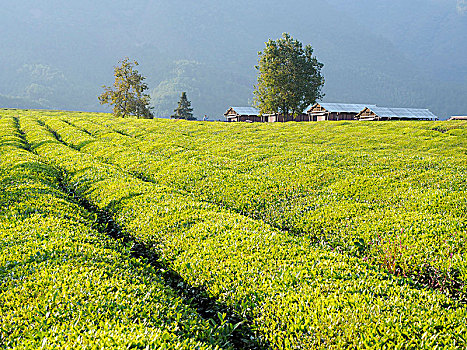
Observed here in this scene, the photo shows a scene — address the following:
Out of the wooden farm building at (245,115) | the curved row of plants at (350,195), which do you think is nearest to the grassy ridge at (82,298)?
the curved row of plants at (350,195)

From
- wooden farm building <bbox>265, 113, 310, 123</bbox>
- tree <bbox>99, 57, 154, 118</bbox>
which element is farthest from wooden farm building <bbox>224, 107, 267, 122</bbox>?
tree <bbox>99, 57, 154, 118</bbox>

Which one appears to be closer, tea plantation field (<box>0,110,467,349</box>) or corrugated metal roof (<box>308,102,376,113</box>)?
tea plantation field (<box>0,110,467,349</box>)

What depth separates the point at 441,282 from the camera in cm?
833

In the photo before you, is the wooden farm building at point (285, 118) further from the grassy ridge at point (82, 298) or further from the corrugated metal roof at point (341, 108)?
the grassy ridge at point (82, 298)

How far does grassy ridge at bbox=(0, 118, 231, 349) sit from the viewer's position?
589 cm

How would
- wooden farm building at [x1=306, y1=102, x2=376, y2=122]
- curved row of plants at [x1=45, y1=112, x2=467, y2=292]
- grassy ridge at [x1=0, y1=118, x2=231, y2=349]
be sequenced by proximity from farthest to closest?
wooden farm building at [x1=306, y1=102, x2=376, y2=122], curved row of plants at [x1=45, y1=112, x2=467, y2=292], grassy ridge at [x1=0, y1=118, x2=231, y2=349]

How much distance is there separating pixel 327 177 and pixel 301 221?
5324 millimetres

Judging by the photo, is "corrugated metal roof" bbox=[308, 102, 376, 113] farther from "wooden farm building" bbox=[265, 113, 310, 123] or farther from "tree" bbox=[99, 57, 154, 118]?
"tree" bbox=[99, 57, 154, 118]

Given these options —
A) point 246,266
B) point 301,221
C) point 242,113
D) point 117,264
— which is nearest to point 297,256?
point 246,266

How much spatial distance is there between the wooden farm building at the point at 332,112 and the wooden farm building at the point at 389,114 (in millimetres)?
3434

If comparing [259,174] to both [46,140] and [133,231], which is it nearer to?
[133,231]

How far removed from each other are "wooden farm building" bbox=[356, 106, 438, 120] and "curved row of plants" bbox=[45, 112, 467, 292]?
A: 51.8m

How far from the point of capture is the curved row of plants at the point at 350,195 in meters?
9.22

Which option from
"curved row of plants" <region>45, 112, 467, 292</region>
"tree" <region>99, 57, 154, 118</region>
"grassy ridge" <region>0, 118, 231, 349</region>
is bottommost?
"grassy ridge" <region>0, 118, 231, 349</region>
